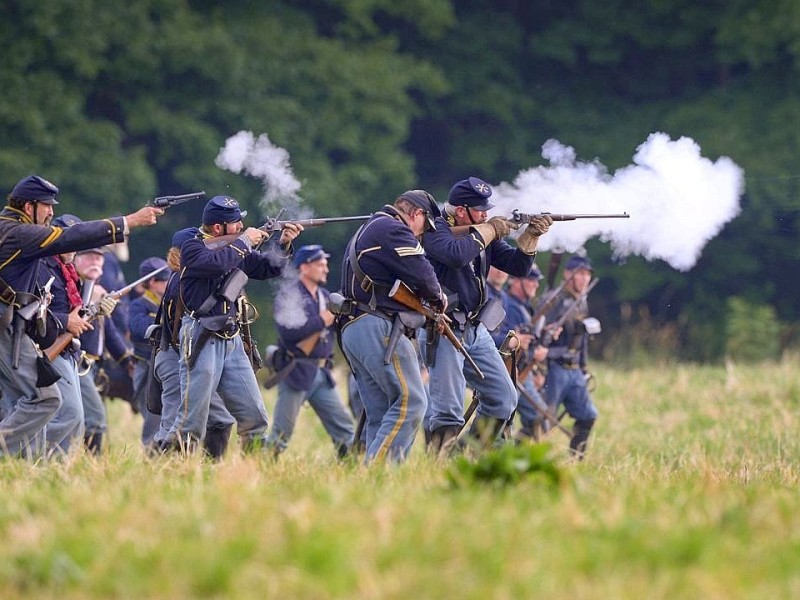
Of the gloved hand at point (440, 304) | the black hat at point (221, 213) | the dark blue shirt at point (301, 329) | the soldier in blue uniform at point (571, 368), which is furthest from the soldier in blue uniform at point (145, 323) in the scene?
the soldier in blue uniform at point (571, 368)

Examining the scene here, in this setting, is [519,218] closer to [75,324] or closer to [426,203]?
[426,203]

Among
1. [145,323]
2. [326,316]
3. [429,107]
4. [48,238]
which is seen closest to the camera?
[48,238]

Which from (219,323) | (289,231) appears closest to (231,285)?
(219,323)

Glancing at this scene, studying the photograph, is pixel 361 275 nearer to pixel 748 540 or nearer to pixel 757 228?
pixel 748 540

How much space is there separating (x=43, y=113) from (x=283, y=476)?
48.6ft

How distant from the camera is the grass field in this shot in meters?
5.52

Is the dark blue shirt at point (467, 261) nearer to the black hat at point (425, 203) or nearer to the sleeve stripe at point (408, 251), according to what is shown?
the black hat at point (425, 203)

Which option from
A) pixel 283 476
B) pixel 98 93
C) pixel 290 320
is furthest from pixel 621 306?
pixel 283 476

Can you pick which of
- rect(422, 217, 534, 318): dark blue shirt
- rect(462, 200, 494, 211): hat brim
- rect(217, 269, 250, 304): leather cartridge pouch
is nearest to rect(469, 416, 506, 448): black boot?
rect(422, 217, 534, 318): dark blue shirt

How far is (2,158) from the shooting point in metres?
20.8

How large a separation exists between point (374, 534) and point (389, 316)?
354 centimetres

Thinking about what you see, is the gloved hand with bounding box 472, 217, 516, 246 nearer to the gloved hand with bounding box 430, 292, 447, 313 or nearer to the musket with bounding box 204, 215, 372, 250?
the gloved hand with bounding box 430, 292, 447, 313

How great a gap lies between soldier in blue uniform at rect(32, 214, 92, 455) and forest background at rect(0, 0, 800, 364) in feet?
34.9

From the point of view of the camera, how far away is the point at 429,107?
25.5 m
